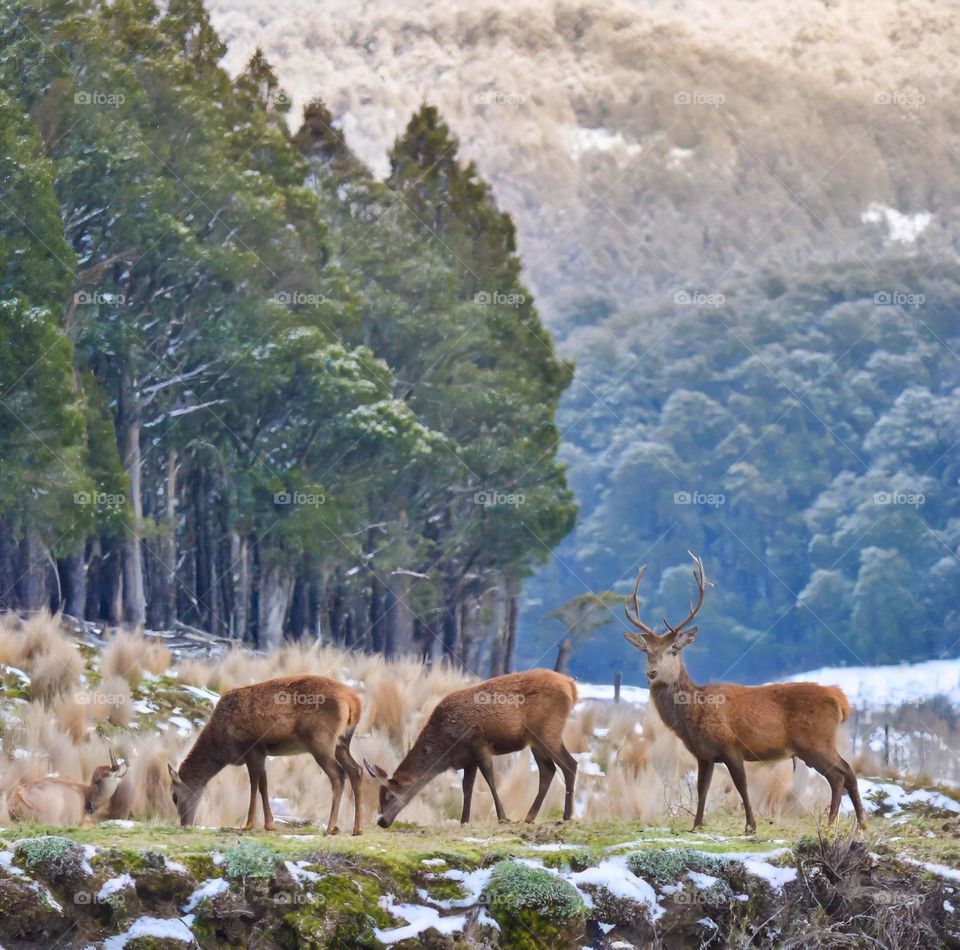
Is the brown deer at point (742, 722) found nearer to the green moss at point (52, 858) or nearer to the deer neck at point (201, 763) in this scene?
the deer neck at point (201, 763)

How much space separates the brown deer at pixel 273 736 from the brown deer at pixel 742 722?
2252 mm

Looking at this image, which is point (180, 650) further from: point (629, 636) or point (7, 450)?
point (629, 636)

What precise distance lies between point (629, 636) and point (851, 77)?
440 feet

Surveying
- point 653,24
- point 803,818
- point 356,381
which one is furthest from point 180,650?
point 653,24

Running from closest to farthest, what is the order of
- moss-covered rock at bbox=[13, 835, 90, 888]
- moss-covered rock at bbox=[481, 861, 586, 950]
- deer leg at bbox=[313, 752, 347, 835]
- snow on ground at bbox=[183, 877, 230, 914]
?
1. moss-covered rock at bbox=[13, 835, 90, 888]
2. snow on ground at bbox=[183, 877, 230, 914]
3. moss-covered rock at bbox=[481, 861, 586, 950]
4. deer leg at bbox=[313, 752, 347, 835]

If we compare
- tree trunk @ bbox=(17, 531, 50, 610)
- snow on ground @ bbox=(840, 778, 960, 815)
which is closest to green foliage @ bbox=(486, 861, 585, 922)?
snow on ground @ bbox=(840, 778, 960, 815)

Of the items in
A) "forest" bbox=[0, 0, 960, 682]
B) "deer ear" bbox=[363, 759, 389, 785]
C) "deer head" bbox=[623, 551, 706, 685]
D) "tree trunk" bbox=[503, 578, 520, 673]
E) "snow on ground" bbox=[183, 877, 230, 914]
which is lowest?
"snow on ground" bbox=[183, 877, 230, 914]

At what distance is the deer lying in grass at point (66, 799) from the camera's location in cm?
1226

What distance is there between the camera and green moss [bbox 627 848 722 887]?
11.1 meters

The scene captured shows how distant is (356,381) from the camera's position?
3331 centimetres

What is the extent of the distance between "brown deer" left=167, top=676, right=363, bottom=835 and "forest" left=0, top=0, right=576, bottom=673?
15003 millimetres

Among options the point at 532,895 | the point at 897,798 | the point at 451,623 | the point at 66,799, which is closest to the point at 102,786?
the point at 66,799

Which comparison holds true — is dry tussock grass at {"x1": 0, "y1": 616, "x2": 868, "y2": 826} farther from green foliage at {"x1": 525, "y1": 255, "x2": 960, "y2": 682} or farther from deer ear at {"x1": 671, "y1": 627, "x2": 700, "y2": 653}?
green foliage at {"x1": 525, "y1": 255, "x2": 960, "y2": 682}

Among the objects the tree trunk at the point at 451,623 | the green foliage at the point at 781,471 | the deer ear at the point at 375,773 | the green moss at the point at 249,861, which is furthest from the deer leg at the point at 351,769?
the green foliage at the point at 781,471
